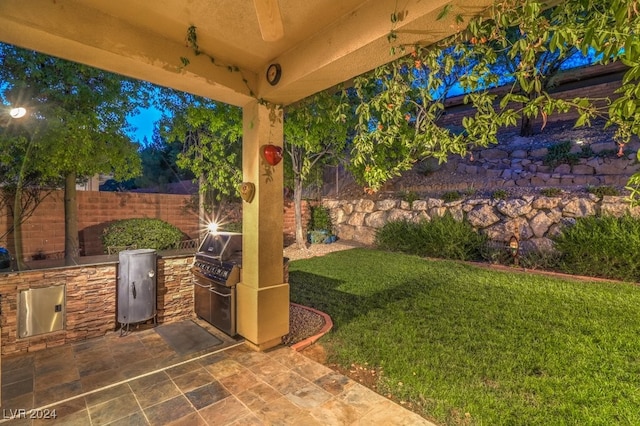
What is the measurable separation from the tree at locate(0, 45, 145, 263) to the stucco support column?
3.70 metres

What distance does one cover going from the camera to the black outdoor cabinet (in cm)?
380

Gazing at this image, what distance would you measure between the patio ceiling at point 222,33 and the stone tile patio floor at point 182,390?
9.17 ft

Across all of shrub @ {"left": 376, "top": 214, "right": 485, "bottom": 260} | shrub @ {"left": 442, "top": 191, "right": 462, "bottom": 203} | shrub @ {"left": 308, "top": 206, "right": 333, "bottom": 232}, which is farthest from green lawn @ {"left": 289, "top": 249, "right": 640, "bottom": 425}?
shrub @ {"left": 308, "top": 206, "right": 333, "bottom": 232}

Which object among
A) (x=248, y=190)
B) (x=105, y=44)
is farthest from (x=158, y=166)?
(x=105, y=44)

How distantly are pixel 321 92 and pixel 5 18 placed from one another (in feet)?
7.95

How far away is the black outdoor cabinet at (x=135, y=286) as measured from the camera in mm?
3803

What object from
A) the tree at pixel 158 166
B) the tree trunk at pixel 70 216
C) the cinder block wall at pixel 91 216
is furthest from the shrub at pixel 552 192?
the tree at pixel 158 166

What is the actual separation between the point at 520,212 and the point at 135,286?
9.19 m

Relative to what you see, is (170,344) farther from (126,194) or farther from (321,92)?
(126,194)

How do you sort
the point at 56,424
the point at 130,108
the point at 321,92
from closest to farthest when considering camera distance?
the point at 56,424
the point at 321,92
the point at 130,108

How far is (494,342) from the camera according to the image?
3553 mm

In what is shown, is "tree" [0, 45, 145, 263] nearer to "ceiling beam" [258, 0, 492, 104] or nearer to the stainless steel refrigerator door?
the stainless steel refrigerator door

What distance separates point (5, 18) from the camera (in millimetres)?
1900

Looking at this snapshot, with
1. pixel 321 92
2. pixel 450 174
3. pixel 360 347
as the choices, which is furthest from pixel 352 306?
pixel 450 174
